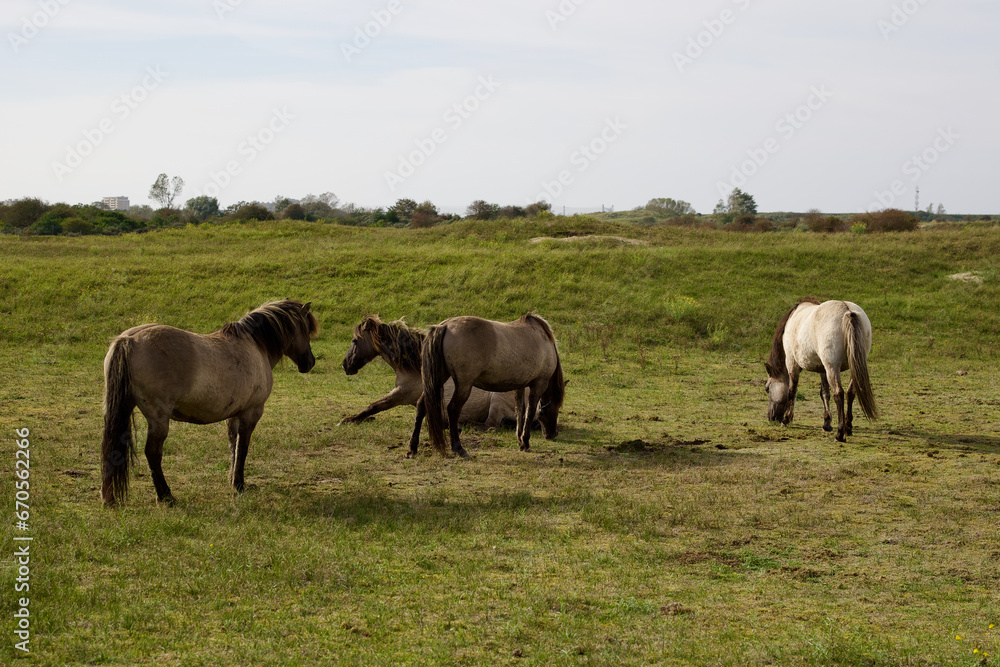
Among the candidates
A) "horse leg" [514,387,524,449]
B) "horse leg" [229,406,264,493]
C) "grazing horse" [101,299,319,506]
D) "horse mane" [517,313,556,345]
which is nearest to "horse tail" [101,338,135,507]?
"grazing horse" [101,299,319,506]

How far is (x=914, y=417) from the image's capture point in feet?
41.4

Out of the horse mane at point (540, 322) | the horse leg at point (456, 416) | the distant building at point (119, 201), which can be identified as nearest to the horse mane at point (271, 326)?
the horse leg at point (456, 416)

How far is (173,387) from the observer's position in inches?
282

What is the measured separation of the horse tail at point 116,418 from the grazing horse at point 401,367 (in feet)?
14.4

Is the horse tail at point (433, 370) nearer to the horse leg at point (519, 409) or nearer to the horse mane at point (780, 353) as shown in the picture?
the horse leg at point (519, 409)

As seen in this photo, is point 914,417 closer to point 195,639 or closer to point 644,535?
point 644,535

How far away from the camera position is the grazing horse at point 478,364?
9.91 m

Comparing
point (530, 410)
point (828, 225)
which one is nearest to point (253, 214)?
point (828, 225)

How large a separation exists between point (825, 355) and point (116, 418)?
8702 millimetres

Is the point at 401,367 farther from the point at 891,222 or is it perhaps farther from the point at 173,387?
the point at 891,222

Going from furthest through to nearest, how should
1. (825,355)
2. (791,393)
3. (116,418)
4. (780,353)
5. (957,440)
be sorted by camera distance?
(780,353) → (791,393) → (825,355) → (957,440) → (116,418)

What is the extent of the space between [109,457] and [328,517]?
1903 mm

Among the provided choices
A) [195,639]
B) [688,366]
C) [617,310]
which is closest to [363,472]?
[195,639]

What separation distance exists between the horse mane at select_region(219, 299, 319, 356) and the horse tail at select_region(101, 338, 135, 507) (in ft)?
4.17
